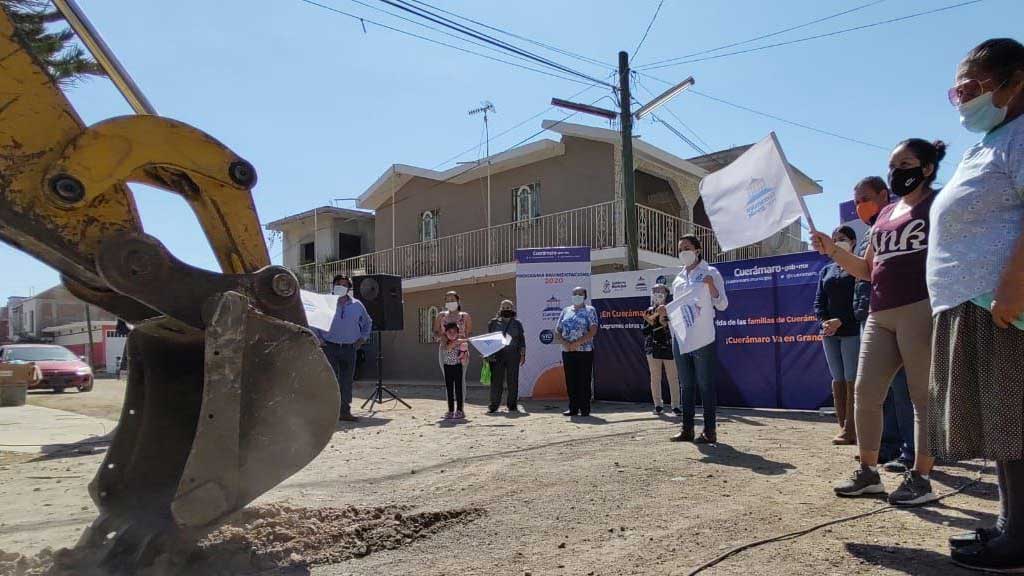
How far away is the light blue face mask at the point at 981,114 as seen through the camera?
262cm

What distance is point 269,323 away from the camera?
2.59 meters

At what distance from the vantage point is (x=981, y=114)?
2670 mm

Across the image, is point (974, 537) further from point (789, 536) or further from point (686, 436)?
point (686, 436)

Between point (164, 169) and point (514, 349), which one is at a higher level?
point (164, 169)

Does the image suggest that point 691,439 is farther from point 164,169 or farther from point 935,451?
point 164,169

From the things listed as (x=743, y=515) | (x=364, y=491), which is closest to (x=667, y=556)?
(x=743, y=515)

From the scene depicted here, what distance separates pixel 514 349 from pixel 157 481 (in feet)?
22.6

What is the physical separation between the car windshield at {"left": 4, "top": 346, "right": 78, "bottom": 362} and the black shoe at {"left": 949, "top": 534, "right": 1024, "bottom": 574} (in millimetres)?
24381

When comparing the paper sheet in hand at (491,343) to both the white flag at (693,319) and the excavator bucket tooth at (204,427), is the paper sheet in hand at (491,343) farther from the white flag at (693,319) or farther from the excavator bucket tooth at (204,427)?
the excavator bucket tooth at (204,427)

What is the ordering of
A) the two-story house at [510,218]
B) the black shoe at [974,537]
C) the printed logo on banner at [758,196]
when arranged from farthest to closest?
the two-story house at [510,218]
the printed logo on banner at [758,196]
the black shoe at [974,537]

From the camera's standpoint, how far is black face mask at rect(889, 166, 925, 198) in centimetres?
344

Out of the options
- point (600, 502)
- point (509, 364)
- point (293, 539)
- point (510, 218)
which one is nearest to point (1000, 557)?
point (600, 502)

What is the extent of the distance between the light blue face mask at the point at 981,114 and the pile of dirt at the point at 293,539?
114 inches

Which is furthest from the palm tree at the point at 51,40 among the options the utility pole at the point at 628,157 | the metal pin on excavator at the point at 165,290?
the utility pole at the point at 628,157
